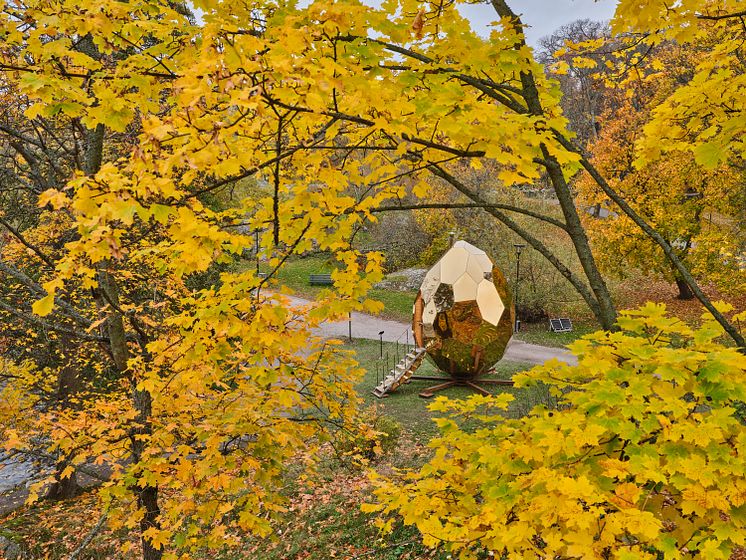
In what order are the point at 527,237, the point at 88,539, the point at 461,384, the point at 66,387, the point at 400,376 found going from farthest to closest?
the point at 400,376
the point at 461,384
the point at 66,387
the point at 88,539
the point at 527,237

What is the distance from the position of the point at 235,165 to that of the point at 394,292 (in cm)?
2501

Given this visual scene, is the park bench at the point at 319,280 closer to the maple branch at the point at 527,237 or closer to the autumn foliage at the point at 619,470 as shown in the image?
the maple branch at the point at 527,237

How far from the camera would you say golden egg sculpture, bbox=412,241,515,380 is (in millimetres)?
13344

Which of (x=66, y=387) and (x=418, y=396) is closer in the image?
(x=66, y=387)

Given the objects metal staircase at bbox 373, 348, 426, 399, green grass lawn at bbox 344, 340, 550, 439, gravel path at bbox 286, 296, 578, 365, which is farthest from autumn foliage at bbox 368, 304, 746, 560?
gravel path at bbox 286, 296, 578, 365

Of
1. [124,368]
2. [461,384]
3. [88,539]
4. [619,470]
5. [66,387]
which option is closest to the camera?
[619,470]

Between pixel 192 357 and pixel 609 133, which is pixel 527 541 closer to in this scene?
pixel 192 357

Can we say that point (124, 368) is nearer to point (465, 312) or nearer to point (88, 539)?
point (88, 539)

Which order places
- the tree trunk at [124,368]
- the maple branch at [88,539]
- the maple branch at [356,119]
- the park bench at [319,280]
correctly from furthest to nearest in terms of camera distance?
the park bench at [319,280]
the tree trunk at [124,368]
the maple branch at [88,539]
the maple branch at [356,119]

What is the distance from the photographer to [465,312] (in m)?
13.3

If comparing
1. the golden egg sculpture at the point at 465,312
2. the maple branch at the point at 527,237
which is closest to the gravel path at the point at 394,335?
the golden egg sculpture at the point at 465,312

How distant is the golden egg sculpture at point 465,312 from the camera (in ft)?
43.8

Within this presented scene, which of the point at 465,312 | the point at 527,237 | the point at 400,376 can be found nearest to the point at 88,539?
the point at 527,237

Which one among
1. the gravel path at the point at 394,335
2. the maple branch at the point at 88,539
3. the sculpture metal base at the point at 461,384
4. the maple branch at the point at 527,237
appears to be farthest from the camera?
the gravel path at the point at 394,335
